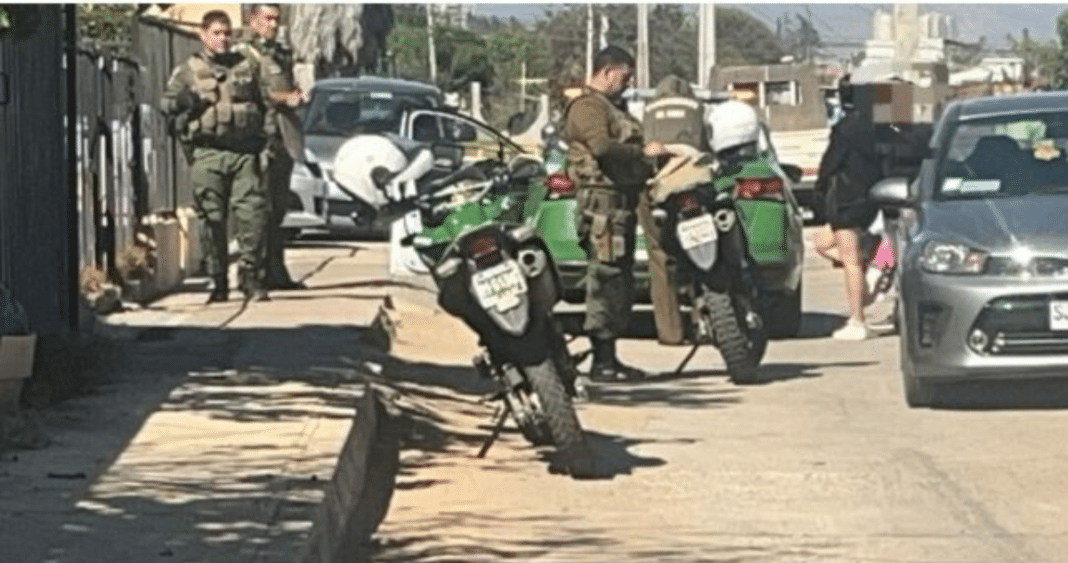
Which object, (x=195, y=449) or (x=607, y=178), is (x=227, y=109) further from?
(x=195, y=449)

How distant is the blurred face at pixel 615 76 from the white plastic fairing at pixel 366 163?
4.93 meters

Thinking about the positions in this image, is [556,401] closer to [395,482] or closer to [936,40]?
[395,482]

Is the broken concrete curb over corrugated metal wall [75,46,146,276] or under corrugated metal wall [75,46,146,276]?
under

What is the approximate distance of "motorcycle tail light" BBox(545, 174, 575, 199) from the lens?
54.0 ft

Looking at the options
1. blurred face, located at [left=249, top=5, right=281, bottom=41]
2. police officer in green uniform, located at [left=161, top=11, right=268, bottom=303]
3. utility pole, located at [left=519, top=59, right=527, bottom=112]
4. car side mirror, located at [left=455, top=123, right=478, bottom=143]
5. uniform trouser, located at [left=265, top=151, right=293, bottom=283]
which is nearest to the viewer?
police officer in green uniform, located at [left=161, top=11, right=268, bottom=303]

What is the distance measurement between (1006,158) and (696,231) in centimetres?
169

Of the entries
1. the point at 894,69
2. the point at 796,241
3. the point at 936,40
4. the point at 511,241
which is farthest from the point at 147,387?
the point at 936,40

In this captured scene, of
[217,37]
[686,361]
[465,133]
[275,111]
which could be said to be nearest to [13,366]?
[686,361]

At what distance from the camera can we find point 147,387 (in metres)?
11.9

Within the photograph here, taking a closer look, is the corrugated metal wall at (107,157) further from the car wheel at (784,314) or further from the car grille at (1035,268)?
the car grille at (1035,268)

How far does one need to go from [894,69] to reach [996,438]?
40507 mm

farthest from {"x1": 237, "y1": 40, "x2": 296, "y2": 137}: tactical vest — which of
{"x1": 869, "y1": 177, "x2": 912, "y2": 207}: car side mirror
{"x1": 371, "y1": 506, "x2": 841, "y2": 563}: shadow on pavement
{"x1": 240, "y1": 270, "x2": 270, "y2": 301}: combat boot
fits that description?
{"x1": 371, "y1": 506, "x2": 841, "y2": 563}: shadow on pavement

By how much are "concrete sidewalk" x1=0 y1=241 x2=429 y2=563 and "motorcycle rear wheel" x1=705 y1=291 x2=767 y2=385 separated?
190 centimetres

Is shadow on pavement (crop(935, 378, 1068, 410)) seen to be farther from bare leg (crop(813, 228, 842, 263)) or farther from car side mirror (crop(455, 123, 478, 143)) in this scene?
car side mirror (crop(455, 123, 478, 143))
